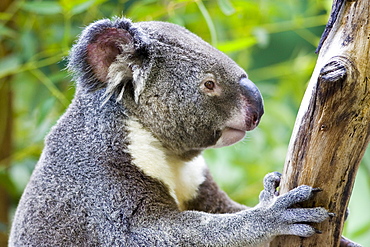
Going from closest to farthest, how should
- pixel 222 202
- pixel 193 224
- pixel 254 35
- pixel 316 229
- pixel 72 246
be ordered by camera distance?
pixel 316 229, pixel 193 224, pixel 72 246, pixel 222 202, pixel 254 35

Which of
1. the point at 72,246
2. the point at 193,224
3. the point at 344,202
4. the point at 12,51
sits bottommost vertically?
the point at 72,246

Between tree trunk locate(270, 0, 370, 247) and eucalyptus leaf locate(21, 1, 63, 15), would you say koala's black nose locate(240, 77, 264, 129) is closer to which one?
tree trunk locate(270, 0, 370, 247)

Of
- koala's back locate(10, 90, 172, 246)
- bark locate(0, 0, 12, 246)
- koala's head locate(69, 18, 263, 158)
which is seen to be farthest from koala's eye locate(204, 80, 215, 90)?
bark locate(0, 0, 12, 246)

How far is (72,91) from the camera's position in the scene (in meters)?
3.70

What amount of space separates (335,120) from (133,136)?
91cm

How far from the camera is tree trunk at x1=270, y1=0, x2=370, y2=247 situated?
5.86ft

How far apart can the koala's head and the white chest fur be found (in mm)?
50

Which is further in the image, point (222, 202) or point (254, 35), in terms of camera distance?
point (254, 35)

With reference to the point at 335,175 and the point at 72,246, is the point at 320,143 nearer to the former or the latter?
the point at 335,175

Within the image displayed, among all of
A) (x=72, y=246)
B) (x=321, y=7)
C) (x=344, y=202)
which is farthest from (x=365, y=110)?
(x=321, y=7)

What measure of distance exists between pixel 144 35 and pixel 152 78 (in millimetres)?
189

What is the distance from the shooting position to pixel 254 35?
4.35 meters

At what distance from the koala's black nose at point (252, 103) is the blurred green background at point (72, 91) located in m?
1.41

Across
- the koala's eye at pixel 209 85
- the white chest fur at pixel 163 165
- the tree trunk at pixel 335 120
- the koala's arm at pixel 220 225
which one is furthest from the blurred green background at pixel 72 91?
the tree trunk at pixel 335 120
